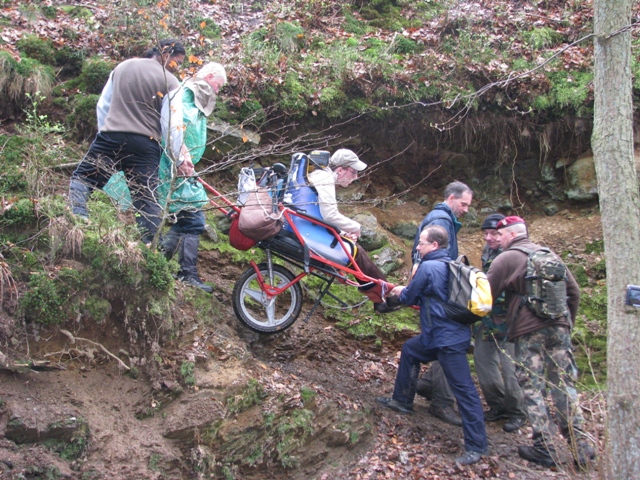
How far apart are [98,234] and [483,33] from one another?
8.77 metres

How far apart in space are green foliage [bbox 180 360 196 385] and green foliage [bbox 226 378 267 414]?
38 centimetres

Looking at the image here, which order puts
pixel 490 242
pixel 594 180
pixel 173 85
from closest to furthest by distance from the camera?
1. pixel 173 85
2. pixel 490 242
3. pixel 594 180

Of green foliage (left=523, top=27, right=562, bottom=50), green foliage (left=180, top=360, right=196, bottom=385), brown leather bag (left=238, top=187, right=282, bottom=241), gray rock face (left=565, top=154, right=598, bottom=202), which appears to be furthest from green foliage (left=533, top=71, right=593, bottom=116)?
green foliage (left=180, top=360, right=196, bottom=385)

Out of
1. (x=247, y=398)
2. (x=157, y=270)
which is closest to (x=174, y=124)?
(x=157, y=270)

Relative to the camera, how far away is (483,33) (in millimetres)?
10859

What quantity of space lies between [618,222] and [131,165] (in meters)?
4.60

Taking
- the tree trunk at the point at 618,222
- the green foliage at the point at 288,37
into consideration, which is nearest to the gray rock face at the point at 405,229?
the green foliage at the point at 288,37

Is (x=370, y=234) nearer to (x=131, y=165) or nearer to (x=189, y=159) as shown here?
(x=189, y=159)

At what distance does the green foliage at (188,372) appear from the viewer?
16.7 ft

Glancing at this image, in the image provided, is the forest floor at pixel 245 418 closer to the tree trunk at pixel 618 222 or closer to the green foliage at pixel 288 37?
the tree trunk at pixel 618 222

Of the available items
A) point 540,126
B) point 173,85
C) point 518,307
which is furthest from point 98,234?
point 540,126

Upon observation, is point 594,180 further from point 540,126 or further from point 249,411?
point 249,411

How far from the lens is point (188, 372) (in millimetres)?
5117

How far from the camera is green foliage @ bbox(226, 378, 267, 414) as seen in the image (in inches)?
202
